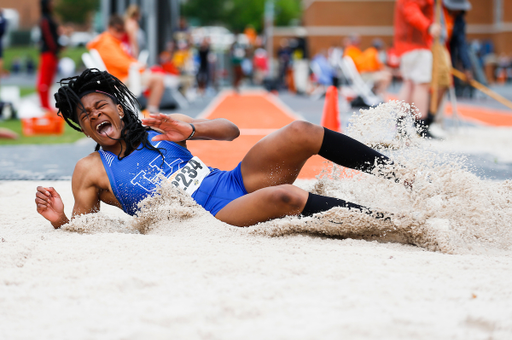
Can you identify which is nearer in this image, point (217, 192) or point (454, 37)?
point (217, 192)

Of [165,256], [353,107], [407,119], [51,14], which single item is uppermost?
[51,14]

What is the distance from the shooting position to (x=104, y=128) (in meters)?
2.71

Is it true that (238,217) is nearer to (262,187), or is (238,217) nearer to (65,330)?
(262,187)

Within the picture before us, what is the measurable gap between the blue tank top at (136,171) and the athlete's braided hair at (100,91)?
0.15 ft

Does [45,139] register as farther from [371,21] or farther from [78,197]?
[371,21]

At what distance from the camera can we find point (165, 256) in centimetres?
219

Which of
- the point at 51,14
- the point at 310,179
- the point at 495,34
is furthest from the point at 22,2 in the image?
the point at 310,179

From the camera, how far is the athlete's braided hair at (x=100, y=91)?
273cm

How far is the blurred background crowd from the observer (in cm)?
799

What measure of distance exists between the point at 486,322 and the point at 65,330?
4.18 feet

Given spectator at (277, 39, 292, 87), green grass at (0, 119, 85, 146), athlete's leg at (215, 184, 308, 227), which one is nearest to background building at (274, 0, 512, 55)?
spectator at (277, 39, 292, 87)

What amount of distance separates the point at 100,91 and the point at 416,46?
4620 millimetres

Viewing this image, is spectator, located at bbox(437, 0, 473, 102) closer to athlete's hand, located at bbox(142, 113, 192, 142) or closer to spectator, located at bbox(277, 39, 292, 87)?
athlete's hand, located at bbox(142, 113, 192, 142)

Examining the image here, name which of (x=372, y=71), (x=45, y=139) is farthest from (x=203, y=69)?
(x=45, y=139)
